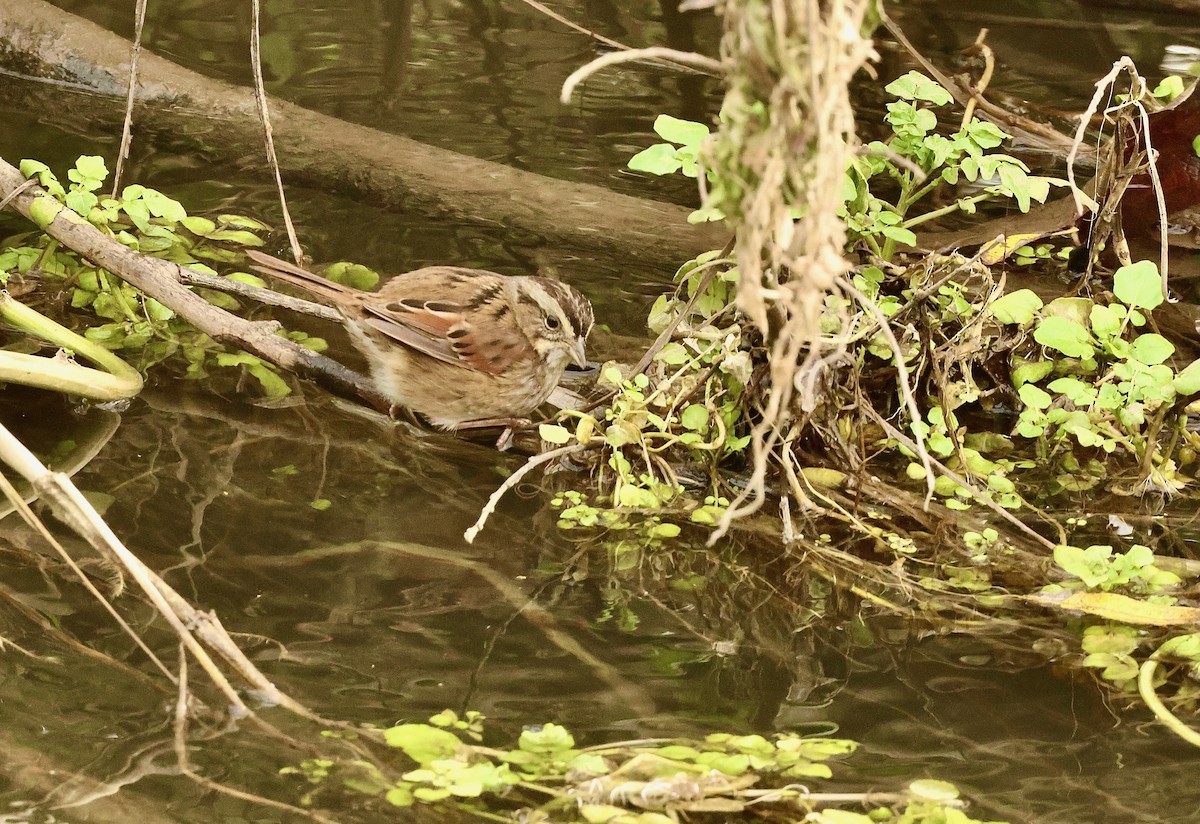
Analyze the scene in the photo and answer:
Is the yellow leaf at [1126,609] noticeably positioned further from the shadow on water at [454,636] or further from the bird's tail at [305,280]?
the bird's tail at [305,280]

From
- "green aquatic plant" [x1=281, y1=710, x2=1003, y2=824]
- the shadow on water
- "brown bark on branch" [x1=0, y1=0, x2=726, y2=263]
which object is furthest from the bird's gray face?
"green aquatic plant" [x1=281, y1=710, x2=1003, y2=824]

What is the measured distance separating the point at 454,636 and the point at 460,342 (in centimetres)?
150

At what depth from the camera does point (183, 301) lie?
12.9 ft

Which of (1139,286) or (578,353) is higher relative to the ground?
(1139,286)

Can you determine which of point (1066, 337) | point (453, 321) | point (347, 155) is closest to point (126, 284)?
point (453, 321)

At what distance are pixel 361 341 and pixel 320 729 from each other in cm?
194

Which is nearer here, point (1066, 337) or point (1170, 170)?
point (1066, 337)

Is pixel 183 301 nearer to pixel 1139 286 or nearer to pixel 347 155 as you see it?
pixel 347 155

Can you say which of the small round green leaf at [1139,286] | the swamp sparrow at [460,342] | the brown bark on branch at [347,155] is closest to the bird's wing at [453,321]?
the swamp sparrow at [460,342]

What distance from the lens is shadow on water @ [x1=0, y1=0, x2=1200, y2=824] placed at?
8.40ft

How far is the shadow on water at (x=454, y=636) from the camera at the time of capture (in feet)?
8.40

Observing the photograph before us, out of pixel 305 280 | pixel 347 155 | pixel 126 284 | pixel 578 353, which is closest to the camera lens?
pixel 305 280

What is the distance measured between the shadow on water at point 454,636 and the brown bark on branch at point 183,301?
158 millimetres

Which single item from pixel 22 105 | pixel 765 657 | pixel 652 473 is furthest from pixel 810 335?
pixel 22 105
